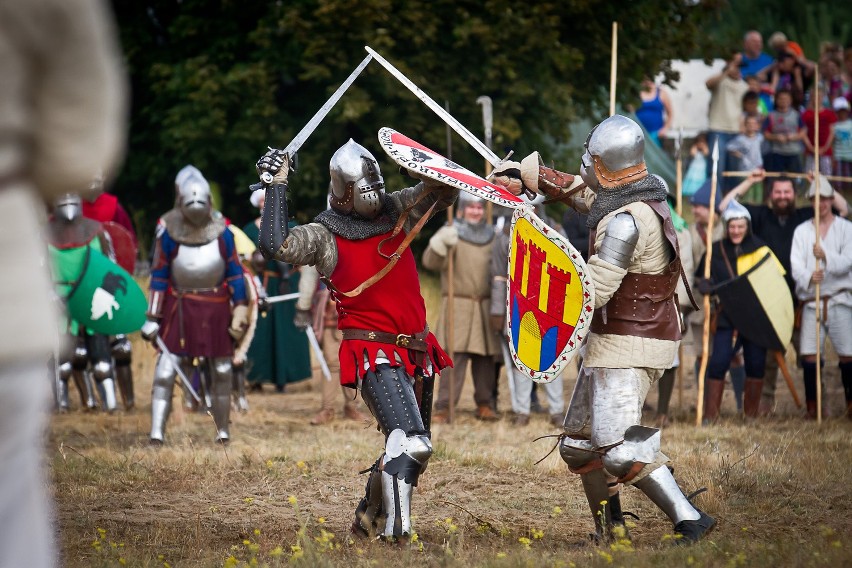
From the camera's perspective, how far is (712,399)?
32.0 ft

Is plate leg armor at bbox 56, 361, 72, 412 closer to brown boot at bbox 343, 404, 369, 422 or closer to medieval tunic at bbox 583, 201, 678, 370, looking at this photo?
brown boot at bbox 343, 404, 369, 422

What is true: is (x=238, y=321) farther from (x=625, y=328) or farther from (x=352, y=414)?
(x=625, y=328)

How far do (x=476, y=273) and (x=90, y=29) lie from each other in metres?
8.02

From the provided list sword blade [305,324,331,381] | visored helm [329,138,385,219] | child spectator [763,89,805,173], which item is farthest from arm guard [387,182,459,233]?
child spectator [763,89,805,173]

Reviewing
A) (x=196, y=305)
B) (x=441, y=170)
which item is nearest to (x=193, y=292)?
(x=196, y=305)

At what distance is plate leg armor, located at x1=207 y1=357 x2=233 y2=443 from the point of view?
8609 millimetres

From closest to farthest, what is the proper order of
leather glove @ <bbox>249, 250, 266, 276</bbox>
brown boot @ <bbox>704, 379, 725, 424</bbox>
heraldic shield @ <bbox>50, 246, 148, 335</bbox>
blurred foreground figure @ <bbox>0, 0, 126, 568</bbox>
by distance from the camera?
blurred foreground figure @ <bbox>0, 0, 126, 568</bbox> < heraldic shield @ <bbox>50, 246, 148, 335</bbox> < brown boot @ <bbox>704, 379, 725, 424</bbox> < leather glove @ <bbox>249, 250, 266, 276</bbox>

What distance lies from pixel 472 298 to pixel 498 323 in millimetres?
353

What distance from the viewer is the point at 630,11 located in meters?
15.0

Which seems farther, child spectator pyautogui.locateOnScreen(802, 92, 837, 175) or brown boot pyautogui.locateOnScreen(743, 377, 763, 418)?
child spectator pyautogui.locateOnScreen(802, 92, 837, 175)

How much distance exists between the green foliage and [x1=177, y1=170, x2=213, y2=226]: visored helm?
17.7 ft

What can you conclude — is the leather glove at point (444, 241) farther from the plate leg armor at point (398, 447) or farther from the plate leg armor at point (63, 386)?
the plate leg armor at point (398, 447)

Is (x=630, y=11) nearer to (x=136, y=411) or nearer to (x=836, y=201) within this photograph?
(x=836, y=201)

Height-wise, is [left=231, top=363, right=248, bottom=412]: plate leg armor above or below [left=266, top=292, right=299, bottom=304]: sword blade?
below
